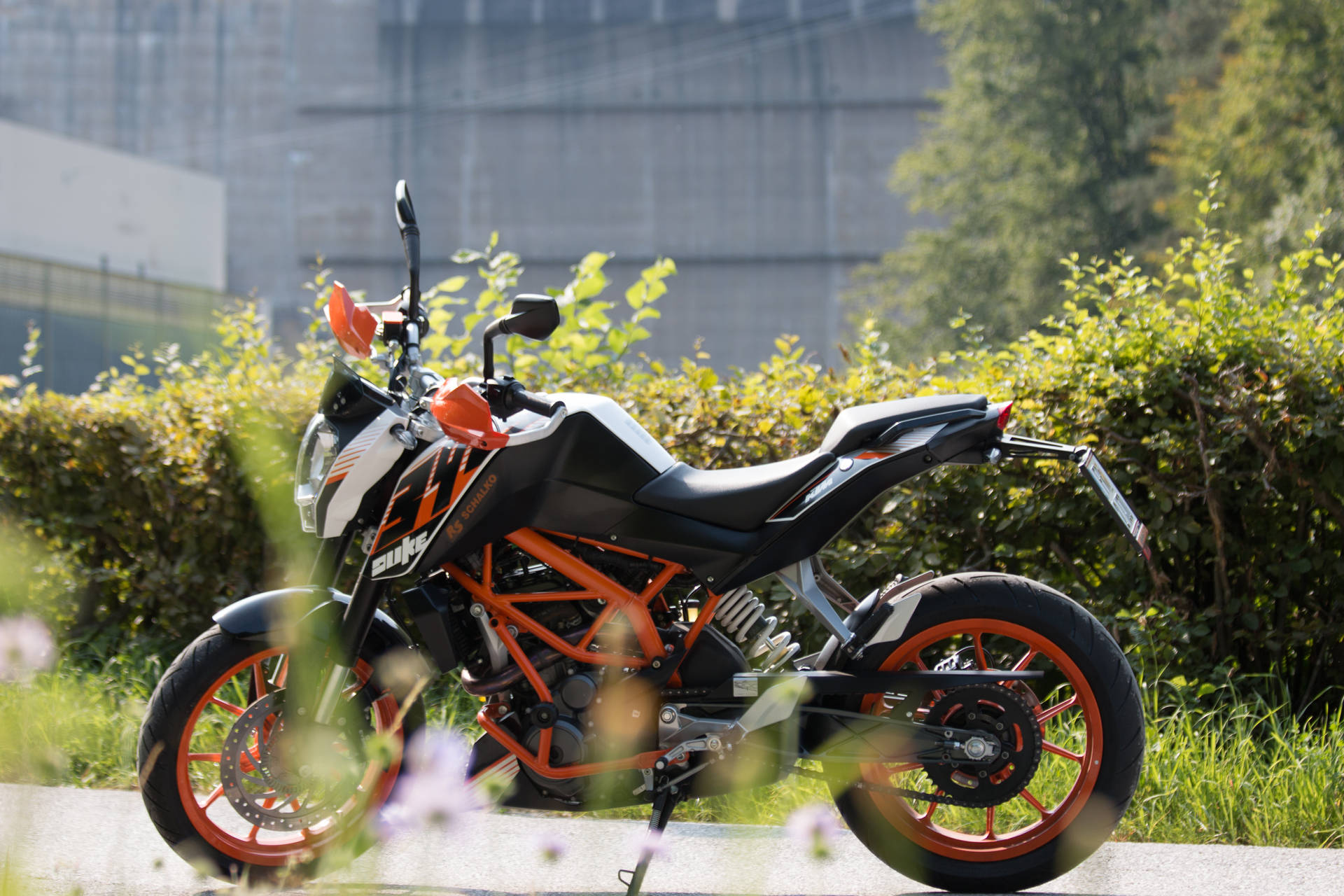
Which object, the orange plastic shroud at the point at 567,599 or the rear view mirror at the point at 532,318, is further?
the orange plastic shroud at the point at 567,599

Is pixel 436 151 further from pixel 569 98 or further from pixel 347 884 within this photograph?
pixel 347 884

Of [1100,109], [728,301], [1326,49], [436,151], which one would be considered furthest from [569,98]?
Answer: [1326,49]

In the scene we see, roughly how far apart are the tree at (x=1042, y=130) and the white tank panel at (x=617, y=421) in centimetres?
2673

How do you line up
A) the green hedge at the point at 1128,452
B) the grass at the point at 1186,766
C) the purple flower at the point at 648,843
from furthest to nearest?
the green hedge at the point at 1128,452 < the grass at the point at 1186,766 < the purple flower at the point at 648,843

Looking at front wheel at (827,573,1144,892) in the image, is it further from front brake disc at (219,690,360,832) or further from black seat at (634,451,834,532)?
front brake disc at (219,690,360,832)

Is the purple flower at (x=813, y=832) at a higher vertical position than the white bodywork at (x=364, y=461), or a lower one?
lower

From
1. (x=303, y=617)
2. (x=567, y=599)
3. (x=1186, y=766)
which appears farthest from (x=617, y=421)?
(x=1186, y=766)

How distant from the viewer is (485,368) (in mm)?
2775

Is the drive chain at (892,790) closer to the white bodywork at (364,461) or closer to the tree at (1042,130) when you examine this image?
the white bodywork at (364,461)

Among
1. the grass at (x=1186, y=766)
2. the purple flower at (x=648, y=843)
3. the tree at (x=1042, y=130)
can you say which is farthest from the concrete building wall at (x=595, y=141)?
the purple flower at (x=648, y=843)

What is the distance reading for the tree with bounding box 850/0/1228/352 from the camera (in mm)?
29625

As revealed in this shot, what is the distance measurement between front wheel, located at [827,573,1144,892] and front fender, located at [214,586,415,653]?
1.14 m

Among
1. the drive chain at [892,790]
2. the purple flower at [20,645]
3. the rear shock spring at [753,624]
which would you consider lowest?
the drive chain at [892,790]

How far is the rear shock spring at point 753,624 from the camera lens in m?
2.86
